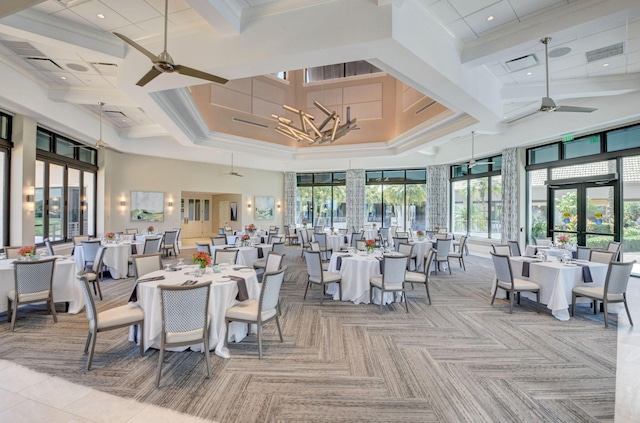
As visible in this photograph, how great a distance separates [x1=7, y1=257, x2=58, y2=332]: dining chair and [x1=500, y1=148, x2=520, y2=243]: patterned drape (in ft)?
38.5

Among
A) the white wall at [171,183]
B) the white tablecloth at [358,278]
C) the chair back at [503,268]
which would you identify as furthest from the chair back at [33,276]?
the white wall at [171,183]

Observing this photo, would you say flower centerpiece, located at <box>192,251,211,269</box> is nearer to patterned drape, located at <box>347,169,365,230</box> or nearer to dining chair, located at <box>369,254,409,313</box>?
dining chair, located at <box>369,254,409,313</box>

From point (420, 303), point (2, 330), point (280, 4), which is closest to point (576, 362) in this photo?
point (420, 303)

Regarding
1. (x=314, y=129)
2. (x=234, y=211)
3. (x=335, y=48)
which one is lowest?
(x=234, y=211)

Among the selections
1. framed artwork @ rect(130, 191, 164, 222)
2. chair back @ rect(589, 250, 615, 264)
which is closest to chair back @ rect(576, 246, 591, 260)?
chair back @ rect(589, 250, 615, 264)

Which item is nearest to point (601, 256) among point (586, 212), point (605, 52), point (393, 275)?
point (586, 212)

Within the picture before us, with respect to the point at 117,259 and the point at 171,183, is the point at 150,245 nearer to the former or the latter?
the point at 117,259

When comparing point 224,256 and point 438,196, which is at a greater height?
point 438,196

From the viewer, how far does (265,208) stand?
1600 cm

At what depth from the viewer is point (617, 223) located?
759 centimetres

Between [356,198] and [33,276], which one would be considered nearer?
[33,276]

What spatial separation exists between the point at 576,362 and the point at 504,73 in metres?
5.28

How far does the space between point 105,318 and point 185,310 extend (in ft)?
3.51

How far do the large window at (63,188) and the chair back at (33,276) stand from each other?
4891 millimetres
